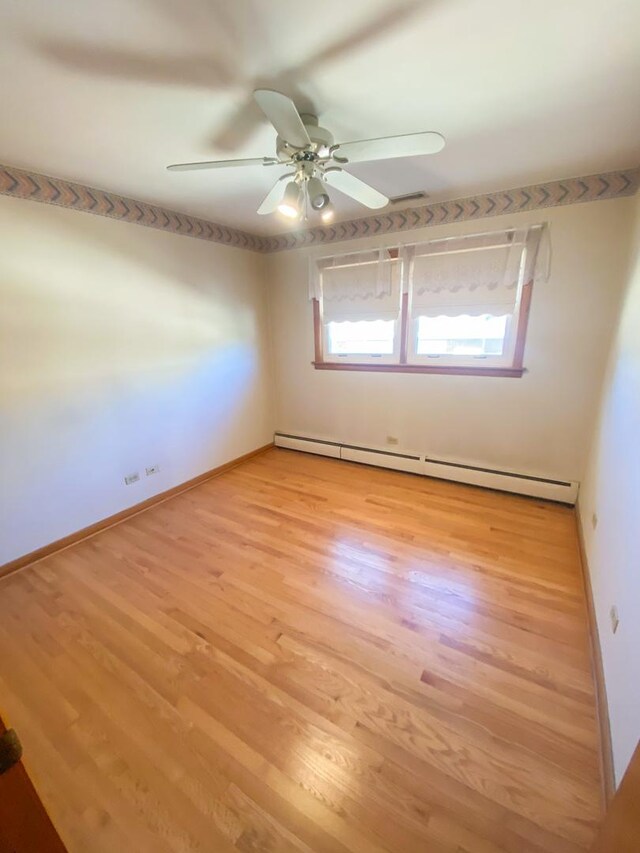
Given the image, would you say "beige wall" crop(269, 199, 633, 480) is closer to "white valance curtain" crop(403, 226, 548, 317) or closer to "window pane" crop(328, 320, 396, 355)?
"white valance curtain" crop(403, 226, 548, 317)

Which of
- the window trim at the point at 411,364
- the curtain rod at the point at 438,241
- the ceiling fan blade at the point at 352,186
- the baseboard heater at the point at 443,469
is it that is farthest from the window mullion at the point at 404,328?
the ceiling fan blade at the point at 352,186

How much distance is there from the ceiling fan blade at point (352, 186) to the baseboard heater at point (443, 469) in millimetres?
2209

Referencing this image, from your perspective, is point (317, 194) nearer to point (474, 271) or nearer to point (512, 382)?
point (474, 271)

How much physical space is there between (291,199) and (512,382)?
2.17 m

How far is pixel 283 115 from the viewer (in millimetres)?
1199

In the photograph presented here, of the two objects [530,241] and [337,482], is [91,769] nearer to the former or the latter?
[337,482]

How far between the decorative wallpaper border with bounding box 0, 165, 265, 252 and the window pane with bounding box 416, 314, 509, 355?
207 centimetres

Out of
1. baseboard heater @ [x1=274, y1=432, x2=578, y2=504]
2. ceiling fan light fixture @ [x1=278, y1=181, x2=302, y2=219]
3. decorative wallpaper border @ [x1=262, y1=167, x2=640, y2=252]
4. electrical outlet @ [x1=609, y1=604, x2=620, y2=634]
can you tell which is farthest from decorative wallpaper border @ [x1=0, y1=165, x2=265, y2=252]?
electrical outlet @ [x1=609, y1=604, x2=620, y2=634]

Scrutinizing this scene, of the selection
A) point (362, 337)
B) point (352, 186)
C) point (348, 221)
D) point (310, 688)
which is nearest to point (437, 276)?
point (362, 337)

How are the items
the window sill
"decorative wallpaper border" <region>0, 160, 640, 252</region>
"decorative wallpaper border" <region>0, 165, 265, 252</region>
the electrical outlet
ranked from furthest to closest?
the window sill
"decorative wallpaper border" <region>0, 160, 640, 252</region>
"decorative wallpaper border" <region>0, 165, 265, 252</region>
the electrical outlet

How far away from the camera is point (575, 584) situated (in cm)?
195

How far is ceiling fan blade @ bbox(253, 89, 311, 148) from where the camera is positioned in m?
1.08

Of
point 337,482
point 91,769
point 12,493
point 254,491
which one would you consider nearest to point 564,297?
point 337,482

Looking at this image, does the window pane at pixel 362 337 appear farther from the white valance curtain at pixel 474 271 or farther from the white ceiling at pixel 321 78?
the white ceiling at pixel 321 78
